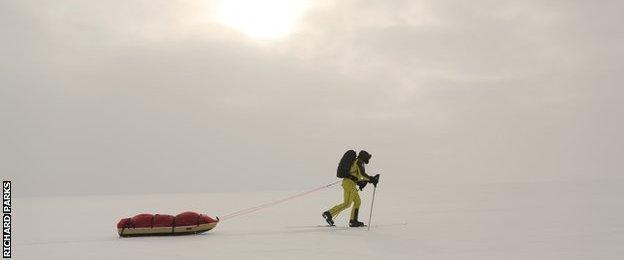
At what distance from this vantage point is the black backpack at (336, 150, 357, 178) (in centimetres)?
1647

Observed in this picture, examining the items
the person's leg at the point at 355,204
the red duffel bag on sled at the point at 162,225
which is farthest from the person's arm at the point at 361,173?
the red duffel bag on sled at the point at 162,225

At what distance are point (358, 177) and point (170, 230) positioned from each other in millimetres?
5047

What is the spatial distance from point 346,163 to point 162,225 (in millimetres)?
4989

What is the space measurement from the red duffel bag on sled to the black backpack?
3670 millimetres

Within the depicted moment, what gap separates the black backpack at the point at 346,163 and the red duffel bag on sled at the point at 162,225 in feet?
12.0

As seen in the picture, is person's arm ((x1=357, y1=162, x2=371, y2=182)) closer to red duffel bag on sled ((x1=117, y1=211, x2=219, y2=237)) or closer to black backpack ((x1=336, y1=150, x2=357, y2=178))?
black backpack ((x1=336, y1=150, x2=357, y2=178))

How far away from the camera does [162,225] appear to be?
15.1m

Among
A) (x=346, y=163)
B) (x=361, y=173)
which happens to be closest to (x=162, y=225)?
(x=346, y=163)

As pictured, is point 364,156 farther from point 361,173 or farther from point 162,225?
point 162,225

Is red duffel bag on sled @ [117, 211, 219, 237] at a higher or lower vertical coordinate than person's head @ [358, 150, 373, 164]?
lower

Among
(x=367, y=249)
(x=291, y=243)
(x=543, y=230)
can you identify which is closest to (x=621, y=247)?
(x=543, y=230)

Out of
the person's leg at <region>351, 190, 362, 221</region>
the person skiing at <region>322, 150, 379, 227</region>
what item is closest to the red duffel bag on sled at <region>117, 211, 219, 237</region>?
the person skiing at <region>322, 150, 379, 227</region>

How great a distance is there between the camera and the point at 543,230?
47.8ft

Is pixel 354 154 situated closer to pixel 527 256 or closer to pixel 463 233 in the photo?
pixel 463 233
